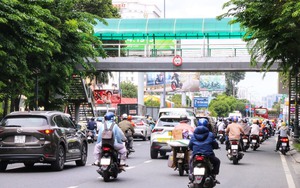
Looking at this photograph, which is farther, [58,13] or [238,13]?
[58,13]

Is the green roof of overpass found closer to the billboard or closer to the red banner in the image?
the red banner

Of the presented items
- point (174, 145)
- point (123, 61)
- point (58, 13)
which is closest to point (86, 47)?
point (58, 13)

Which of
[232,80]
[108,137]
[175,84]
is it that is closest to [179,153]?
[108,137]

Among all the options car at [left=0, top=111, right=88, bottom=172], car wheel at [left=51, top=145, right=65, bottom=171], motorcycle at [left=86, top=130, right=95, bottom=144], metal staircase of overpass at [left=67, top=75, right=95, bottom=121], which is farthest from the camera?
metal staircase of overpass at [left=67, top=75, right=95, bottom=121]

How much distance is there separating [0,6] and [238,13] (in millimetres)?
8839

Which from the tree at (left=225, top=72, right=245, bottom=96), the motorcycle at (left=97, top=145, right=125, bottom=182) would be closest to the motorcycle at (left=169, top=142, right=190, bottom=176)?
the motorcycle at (left=97, top=145, right=125, bottom=182)

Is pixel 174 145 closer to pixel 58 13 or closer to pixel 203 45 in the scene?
pixel 58 13

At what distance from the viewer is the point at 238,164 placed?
2414 centimetres

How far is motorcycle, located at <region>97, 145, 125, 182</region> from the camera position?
16.3 meters

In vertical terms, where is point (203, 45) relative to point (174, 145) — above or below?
above

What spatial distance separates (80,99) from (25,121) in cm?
3370

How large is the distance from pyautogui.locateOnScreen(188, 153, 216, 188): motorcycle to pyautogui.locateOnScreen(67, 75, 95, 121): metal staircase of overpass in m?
34.5

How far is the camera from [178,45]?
148ft

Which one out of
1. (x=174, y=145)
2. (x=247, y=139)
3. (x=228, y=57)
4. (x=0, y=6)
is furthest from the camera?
(x=228, y=57)
